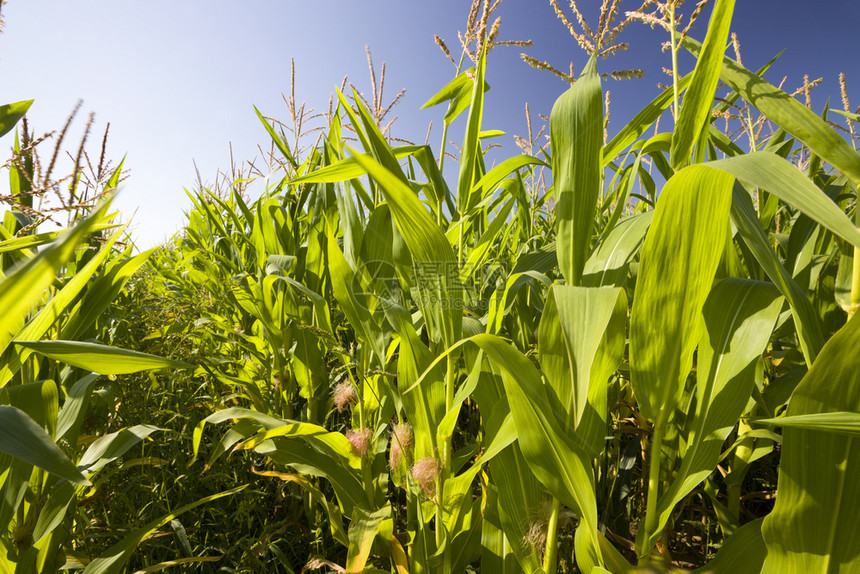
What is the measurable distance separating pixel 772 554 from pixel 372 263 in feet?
A: 2.97

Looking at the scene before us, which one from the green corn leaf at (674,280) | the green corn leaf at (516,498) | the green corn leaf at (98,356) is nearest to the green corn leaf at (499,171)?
the green corn leaf at (674,280)

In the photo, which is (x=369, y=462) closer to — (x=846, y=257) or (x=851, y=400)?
(x=851, y=400)

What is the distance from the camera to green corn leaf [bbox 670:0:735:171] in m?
0.50

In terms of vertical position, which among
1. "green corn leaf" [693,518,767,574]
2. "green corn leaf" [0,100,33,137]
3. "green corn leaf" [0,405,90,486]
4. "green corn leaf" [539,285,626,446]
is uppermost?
"green corn leaf" [0,100,33,137]

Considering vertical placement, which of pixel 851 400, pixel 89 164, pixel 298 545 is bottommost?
pixel 298 545

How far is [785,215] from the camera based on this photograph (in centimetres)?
137

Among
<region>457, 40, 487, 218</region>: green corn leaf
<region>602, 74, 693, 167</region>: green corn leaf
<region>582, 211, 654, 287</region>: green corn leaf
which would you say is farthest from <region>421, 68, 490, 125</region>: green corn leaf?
<region>582, 211, 654, 287</region>: green corn leaf

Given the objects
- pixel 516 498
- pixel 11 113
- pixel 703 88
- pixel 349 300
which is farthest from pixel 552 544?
pixel 11 113

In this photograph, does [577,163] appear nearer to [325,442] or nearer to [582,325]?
[582,325]

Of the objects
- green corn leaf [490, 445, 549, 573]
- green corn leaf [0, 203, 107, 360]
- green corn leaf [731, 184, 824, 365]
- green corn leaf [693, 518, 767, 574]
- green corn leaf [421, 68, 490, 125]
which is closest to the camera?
green corn leaf [0, 203, 107, 360]

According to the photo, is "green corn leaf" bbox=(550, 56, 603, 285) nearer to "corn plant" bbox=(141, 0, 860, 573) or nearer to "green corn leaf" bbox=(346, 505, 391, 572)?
"corn plant" bbox=(141, 0, 860, 573)

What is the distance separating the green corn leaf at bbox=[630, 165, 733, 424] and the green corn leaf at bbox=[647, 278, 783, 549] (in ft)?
0.14

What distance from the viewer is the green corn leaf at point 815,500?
0.47 meters

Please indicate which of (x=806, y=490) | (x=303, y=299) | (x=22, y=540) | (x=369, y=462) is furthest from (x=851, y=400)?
(x=22, y=540)
